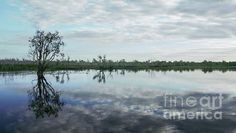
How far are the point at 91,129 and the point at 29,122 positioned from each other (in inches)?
125

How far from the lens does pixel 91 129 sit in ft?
44.7

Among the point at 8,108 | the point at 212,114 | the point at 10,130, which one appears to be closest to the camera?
the point at 10,130

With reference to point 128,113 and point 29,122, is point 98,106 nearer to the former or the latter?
point 128,113

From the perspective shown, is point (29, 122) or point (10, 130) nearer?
point (10, 130)

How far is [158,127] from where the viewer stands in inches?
552

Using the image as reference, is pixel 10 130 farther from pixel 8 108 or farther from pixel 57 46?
pixel 57 46

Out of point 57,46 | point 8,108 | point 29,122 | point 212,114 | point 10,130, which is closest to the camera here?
point 10,130

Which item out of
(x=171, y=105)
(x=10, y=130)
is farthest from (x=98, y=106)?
(x=10, y=130)

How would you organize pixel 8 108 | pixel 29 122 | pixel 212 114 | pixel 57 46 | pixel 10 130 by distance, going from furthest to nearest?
pixel 57 46 → pixel 8 108 → pixel 212 114 → pixel 29 122 → pixel 10 130

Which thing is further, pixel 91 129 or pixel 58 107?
pixel 58 107

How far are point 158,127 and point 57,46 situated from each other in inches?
2567

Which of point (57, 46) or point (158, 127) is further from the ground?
point (57, 46)

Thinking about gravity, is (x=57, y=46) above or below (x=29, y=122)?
above

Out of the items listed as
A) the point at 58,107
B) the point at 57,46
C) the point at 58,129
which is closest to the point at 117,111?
the point at 58,107
